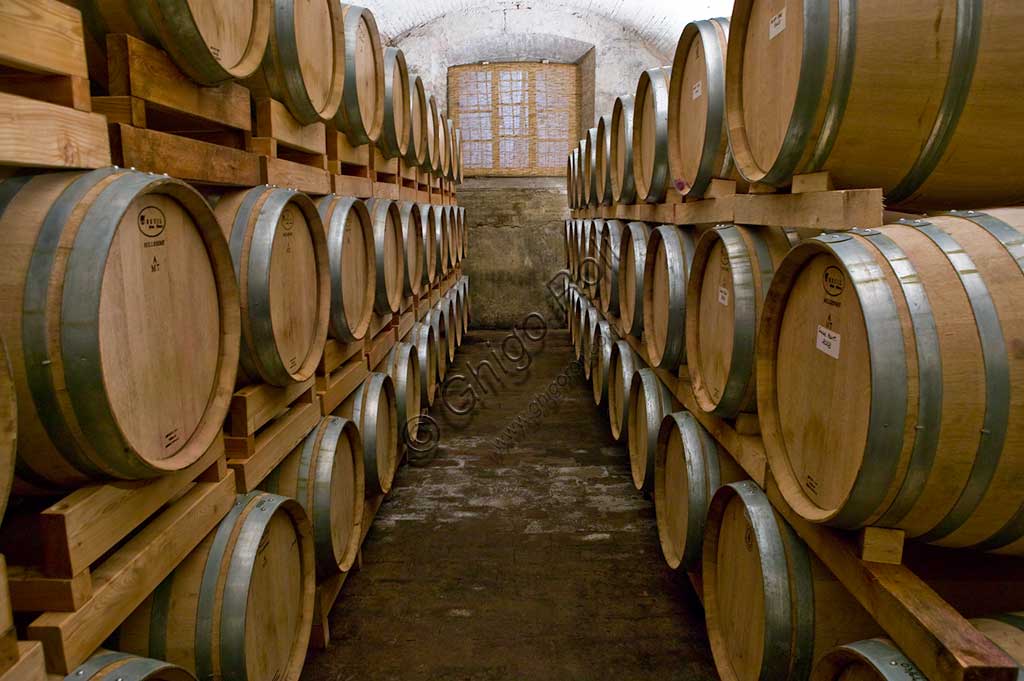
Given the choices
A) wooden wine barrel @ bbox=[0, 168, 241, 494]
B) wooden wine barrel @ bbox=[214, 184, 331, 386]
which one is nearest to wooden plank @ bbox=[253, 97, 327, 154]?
wooden wine barrel @ bbox=[214, 184, 331, 386]

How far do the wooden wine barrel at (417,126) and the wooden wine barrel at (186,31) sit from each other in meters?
3.40

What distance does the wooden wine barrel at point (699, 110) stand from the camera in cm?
297

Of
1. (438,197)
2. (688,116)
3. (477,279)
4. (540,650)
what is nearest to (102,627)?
(540,650)

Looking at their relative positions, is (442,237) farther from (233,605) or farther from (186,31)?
(233,605)

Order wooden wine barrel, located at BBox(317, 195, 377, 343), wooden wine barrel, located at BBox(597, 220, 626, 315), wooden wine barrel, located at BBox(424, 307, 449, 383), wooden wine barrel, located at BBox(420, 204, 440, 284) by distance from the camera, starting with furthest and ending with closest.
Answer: wooden wine barrel, located at BBox(424, 307, 449, 383) → wooden wine barrel, located at BBox(420, 204, 440, 284) → wooden wine barrel, located at BBox(597, 220, 626, 315) → wooden wine barrel, located at BBox(317, 195, 377, 343)

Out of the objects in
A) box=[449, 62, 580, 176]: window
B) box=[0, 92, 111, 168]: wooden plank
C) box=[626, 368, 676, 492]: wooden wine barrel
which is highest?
box=[449, 62, 580, 176]: window

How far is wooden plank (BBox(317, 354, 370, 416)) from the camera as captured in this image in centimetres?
348

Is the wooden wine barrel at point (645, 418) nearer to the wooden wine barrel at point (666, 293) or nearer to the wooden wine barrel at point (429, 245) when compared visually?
the wooden wine barrel at point (666, 293)

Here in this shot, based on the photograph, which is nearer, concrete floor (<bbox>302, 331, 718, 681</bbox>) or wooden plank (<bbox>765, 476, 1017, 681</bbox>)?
wooden plank (<bbox>765, 476, 1017, 681</bbox>)

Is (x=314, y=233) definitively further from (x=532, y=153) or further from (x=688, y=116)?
(x=532, y=153)

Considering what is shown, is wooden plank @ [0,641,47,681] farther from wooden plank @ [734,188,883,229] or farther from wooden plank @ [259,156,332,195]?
wooden plank @ [734,188,883,229]

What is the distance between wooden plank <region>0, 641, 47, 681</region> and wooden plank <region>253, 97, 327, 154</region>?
6.84 ft

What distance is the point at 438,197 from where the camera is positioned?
830cm

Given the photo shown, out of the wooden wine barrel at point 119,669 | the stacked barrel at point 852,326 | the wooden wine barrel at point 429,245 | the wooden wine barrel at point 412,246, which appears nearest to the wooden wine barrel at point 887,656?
the stacked barrel at point 852,326
